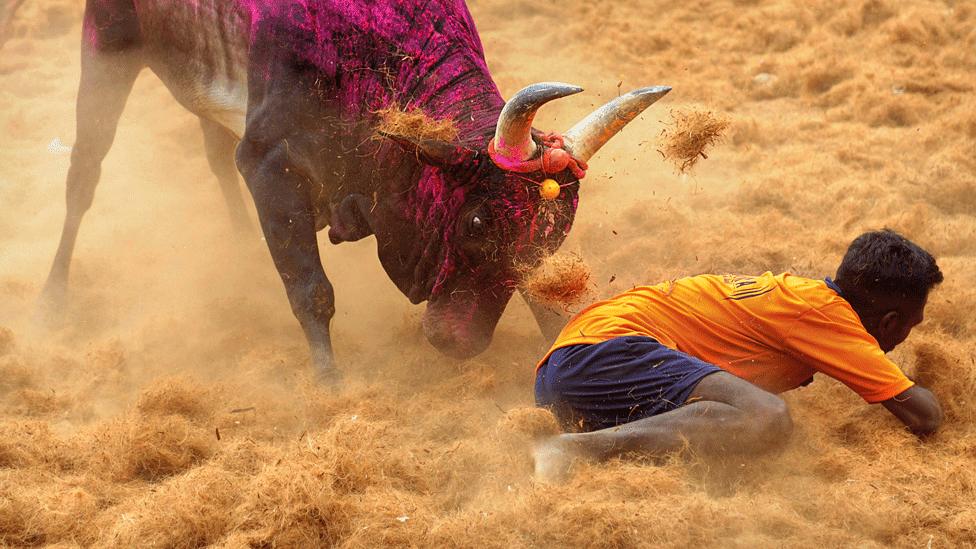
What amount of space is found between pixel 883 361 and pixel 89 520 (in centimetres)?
248

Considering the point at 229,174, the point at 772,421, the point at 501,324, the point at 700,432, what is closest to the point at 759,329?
the point at 772,421

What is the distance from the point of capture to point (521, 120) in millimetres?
3438

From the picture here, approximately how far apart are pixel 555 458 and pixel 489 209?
108 cm

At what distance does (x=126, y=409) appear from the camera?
3.79 m

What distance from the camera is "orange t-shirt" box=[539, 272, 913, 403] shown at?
123 inches

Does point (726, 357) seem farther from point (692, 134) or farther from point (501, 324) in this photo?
point (501, 324)

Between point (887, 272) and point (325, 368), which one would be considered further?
point (325, 368)

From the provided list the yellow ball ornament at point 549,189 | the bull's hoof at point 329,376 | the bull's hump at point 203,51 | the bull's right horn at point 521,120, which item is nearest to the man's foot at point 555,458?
the yellow ball ornament at point 549,189

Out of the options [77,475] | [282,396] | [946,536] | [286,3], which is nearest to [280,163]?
[286,3]

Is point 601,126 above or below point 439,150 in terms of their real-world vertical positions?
above

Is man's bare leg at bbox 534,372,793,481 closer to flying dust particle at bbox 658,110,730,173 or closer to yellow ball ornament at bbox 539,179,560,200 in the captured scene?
yellow ball ornament at bbox 539,179,560,200

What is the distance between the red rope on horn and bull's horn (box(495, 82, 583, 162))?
0.7 inches

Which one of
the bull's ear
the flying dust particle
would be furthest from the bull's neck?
the flying dust particle

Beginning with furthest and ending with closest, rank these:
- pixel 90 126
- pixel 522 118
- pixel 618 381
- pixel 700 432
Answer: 1. pixel 90 126
2. pixel 522 118
3. pixel 618 381
4. pixel 700 432
